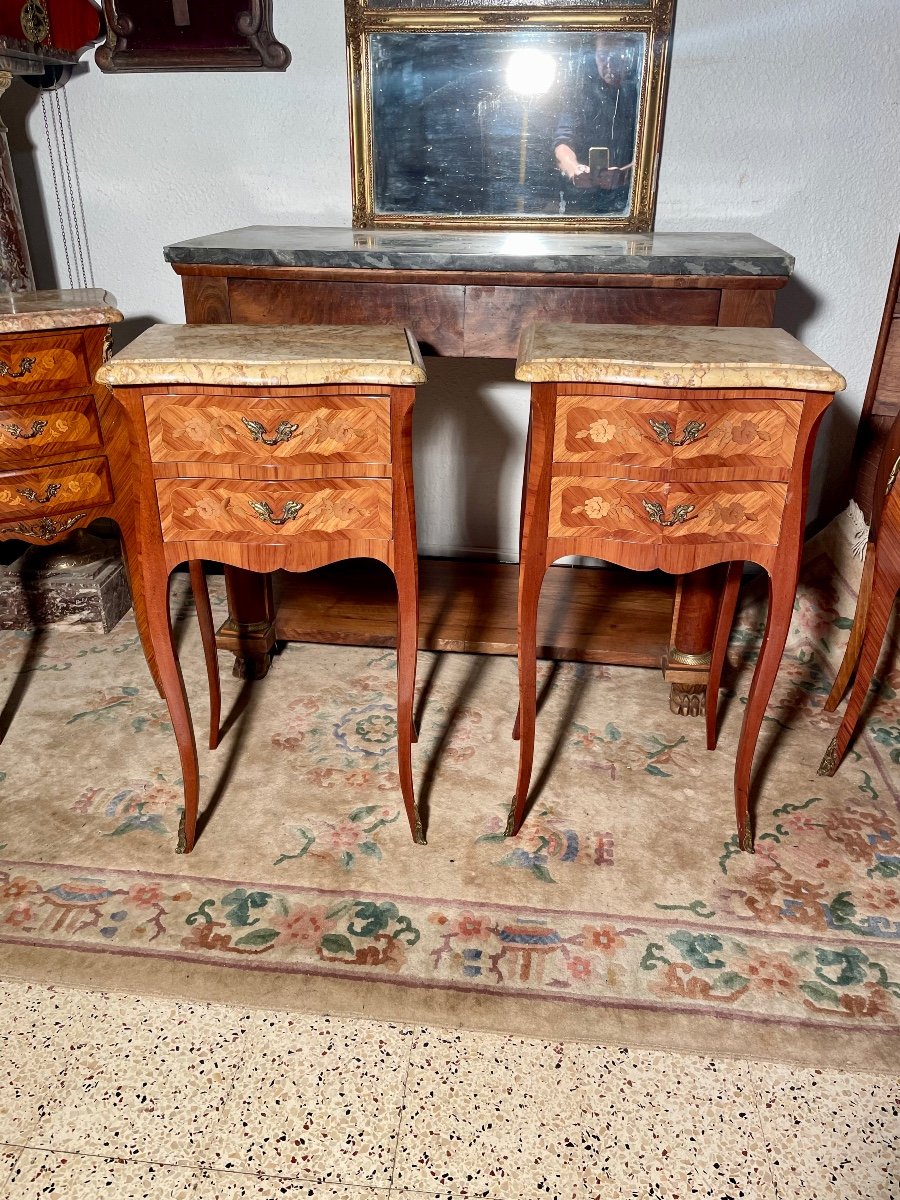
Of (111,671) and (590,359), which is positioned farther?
(111,671)

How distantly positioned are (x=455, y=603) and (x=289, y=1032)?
131cm

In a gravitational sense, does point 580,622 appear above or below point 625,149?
below

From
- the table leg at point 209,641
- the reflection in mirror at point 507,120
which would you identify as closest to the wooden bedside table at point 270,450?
the table leg at point 209,641

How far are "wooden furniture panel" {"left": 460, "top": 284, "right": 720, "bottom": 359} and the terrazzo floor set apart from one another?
1.31 meters

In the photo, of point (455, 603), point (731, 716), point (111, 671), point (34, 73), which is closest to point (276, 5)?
point (34, 73)

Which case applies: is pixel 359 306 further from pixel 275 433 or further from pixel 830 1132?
pixel 830 1132

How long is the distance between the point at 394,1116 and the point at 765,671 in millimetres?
913

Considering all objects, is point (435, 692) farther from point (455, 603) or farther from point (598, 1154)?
point (598, 1154)

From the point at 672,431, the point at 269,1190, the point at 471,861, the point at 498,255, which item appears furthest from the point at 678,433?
the point at 269,1190

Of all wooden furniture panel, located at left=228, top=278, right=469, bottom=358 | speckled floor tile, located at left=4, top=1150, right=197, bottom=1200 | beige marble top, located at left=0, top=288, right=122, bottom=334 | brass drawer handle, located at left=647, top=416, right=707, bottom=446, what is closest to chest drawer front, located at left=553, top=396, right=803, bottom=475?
brass drawer handle, located at left=647, top=416, right=707, bottom=446

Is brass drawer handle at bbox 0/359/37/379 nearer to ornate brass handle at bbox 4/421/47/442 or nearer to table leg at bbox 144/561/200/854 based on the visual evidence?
ornate brass handle at bbox 4/421/47/442

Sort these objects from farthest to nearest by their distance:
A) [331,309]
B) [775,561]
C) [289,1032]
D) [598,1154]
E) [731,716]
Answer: [731,716] < [331,309] < [775,561] < [289,1032] < [598,1154]

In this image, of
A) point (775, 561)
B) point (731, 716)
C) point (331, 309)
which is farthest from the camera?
point (731, 716)

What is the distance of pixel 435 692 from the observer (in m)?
2.15
